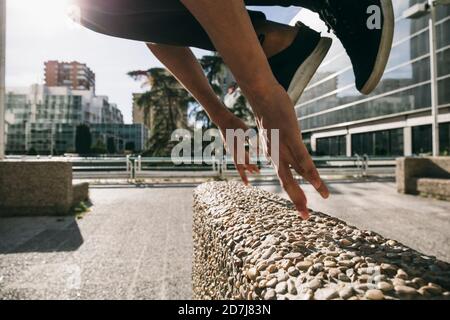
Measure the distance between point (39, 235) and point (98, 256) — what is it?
1.54 metres

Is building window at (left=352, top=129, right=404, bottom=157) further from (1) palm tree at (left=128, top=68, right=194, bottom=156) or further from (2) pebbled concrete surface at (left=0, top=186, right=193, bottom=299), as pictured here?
(2) pebbled concrete surface at (left=0, top=186, right=193, bottom=299)

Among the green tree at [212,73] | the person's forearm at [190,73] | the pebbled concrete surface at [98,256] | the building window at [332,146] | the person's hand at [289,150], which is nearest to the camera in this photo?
the person's hand at [289,150]

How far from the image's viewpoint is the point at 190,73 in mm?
1369

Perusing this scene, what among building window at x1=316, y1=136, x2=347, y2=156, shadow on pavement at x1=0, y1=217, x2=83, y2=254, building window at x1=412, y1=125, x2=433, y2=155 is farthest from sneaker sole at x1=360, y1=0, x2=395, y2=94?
building window at x1=316, y1=136, x2=347, y2=156

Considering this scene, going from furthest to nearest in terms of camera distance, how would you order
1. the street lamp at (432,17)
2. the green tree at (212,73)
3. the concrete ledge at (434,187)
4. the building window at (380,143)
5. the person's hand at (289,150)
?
the building window at (380,143), the green tree at (212,73), the concrete ledge at (434,187), the street lamp at (432,17), the person's hand at (289,150)

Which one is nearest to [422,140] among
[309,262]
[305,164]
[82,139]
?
[305,164]

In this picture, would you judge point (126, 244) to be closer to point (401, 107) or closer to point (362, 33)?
point (362, 33)

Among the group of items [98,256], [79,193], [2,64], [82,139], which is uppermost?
[82,139]

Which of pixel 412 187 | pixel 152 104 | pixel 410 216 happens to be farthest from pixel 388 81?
pixel 410 216

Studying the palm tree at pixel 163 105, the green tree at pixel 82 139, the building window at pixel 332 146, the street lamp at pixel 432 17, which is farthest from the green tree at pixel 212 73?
the green tree at pixel 82 139

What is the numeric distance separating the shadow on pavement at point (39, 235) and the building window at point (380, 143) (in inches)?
1257

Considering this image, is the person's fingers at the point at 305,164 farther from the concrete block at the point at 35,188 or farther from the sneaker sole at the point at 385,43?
the concrete block at the point at 35,188

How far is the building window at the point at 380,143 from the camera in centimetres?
3186
